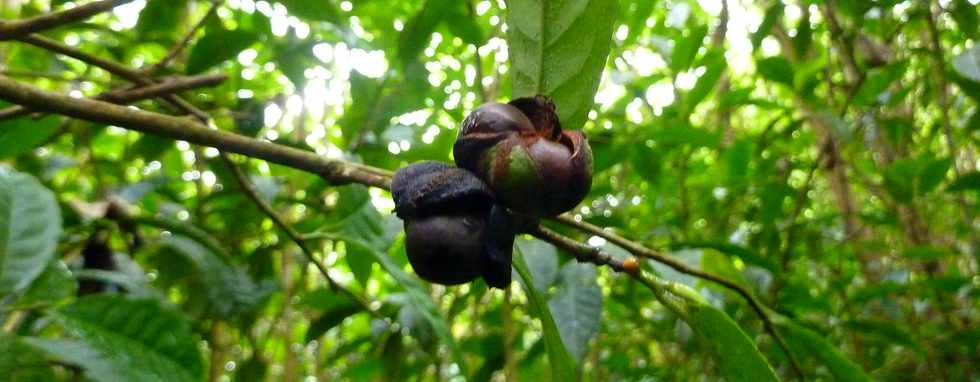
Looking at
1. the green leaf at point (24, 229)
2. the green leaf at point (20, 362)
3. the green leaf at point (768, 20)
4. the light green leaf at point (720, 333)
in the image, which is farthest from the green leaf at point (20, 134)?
the green leaf at point (768, 20)

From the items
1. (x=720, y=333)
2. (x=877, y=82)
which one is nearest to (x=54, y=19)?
(x=720, y=333)

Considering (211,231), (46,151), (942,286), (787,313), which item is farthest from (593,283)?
(46,151)

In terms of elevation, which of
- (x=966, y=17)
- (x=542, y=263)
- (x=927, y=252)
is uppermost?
(x=966, y=17)

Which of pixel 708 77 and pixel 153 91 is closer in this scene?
pixel 153 91

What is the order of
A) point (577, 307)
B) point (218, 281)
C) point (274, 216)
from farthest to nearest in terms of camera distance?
point (218, 281)
point (577, 307)
point (274, 216)

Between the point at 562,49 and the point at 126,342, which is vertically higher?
the point at 562,49

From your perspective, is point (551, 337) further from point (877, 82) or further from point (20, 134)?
point (877, 82)

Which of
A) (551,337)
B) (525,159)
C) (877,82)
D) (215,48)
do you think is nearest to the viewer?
(525,159)

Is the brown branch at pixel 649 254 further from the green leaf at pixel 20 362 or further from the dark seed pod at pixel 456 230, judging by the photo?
the green leaf at pixel 20 362
